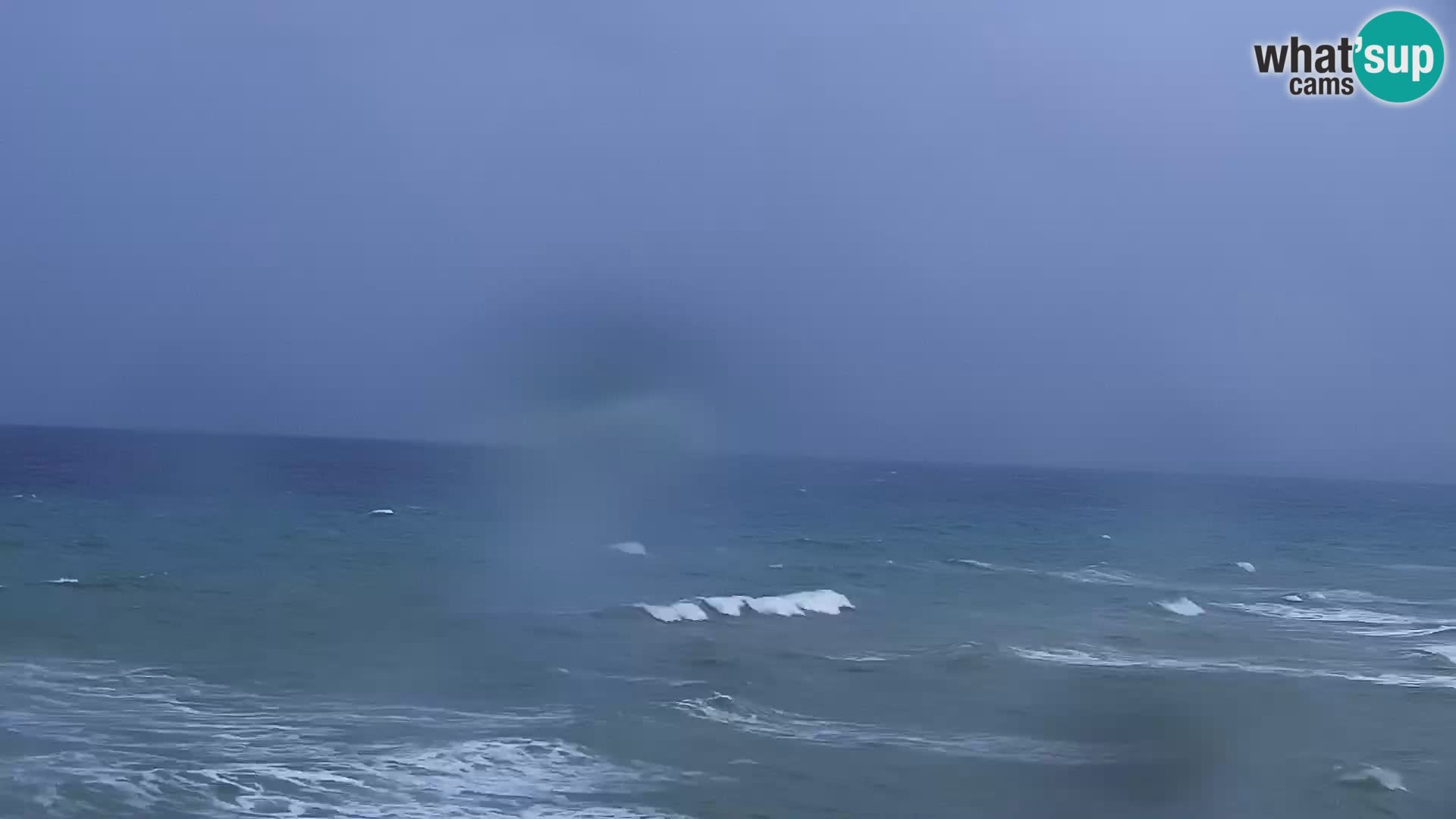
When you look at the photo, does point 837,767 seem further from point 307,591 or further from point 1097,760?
point 307,591

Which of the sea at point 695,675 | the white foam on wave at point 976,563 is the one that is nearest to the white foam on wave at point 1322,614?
the sea at point 695,675

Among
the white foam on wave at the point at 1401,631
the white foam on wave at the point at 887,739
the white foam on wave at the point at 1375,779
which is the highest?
the white foam on wave at the point at 1401,631

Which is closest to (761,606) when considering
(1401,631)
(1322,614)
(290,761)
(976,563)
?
(1322,614)

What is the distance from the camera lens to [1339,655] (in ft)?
83.7

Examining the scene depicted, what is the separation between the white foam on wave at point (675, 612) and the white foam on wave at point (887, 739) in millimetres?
10305

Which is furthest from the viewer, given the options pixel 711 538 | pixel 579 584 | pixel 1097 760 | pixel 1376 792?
pixel 711 538

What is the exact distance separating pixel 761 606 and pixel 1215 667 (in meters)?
11.5

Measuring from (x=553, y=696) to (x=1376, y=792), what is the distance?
11636 millimetres

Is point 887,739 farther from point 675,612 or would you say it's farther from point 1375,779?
point 675,612

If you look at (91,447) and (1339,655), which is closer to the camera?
(1339,655)

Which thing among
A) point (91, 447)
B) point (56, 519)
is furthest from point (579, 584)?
point (91, 447)

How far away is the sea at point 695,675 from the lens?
1477 cm

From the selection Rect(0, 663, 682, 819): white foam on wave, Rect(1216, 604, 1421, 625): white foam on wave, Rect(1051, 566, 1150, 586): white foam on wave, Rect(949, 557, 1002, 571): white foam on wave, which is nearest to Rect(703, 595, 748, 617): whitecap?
Rect(0, 663, 682, 819): white foam on wave

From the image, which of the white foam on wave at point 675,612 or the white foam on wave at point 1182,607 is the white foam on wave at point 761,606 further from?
the white foam on wave at point 1182,607
